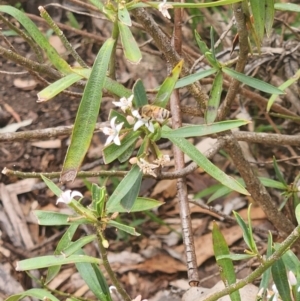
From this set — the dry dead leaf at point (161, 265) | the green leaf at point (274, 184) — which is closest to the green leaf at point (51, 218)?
the green leaf at point (274, 184)

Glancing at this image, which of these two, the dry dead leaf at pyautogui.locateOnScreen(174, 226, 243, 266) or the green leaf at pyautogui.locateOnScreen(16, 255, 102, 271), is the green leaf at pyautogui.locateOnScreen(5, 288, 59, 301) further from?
the dry dead leaf at pyautogui.locateOnScreen(174, 226, 243, 266)

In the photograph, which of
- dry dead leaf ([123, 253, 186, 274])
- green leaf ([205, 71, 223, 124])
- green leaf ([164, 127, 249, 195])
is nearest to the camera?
green leaf ([164, 127, 249, 195])

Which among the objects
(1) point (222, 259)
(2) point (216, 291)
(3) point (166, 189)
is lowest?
(3) point (166, 189)

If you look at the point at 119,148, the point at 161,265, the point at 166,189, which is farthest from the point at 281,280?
the point at 166,189

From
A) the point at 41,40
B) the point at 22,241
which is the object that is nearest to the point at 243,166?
the point at 41,40

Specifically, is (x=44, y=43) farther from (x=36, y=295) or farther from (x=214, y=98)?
(x=36, y=295)

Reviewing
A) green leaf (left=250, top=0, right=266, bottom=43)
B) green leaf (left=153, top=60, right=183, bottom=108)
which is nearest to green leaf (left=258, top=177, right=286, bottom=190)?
green leaf (left=250, top=0, right=266, bottom=43)
